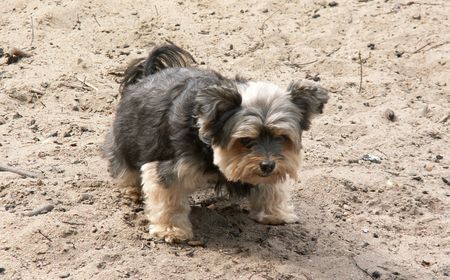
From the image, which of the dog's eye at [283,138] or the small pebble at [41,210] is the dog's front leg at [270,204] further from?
the small pebble at [41,210]

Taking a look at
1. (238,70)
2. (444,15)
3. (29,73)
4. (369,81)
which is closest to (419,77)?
(369,81)

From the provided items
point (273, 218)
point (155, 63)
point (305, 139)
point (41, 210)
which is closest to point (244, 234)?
point (273, 218)

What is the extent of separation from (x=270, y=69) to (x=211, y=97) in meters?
3.74

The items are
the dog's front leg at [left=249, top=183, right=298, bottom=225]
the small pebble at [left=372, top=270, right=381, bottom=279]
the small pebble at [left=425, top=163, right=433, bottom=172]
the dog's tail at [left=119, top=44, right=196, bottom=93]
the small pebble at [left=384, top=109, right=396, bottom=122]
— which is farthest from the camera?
the small pebble at [left=384, top=109, right=396, bottom=122]

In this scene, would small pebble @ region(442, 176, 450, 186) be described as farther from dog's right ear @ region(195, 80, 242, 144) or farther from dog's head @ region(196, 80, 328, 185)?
dog's right ear @ region(195, 80, 242, 144)

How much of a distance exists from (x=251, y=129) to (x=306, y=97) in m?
0.52

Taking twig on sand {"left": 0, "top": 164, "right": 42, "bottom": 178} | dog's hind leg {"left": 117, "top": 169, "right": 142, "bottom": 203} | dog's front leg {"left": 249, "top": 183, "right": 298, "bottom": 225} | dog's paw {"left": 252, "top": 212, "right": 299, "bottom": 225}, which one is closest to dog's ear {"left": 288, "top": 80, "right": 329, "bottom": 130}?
dog's front leg {"left": 249, "top": 183, "right": 298, "bottom": 225}

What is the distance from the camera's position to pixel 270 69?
360 inches

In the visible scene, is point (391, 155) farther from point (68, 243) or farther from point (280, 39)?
point (68, 243)

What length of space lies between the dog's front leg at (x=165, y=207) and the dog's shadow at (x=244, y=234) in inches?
6.5

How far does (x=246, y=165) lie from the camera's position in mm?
5523

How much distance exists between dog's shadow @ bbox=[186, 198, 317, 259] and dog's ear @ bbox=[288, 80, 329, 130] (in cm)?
93

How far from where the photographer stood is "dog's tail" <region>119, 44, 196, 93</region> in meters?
7.00

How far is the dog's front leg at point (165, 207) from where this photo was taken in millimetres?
6043
